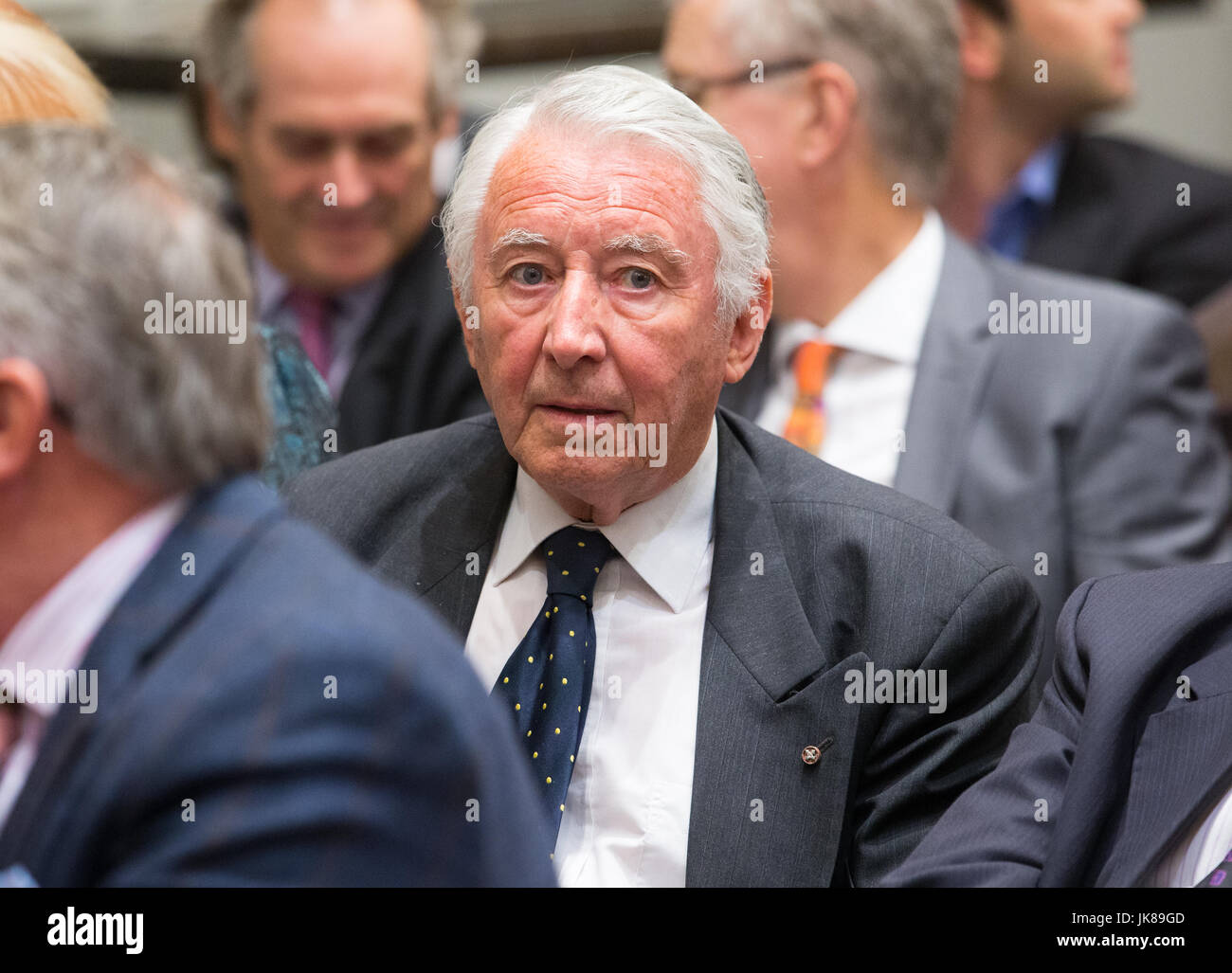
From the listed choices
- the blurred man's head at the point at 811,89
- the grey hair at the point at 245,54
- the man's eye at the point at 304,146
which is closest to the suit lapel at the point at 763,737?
the blurred man's head at the point at 811,89

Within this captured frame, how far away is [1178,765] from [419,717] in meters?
0.78

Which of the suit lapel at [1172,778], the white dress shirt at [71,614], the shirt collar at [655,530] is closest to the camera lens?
the white dress shirt at [71,614]

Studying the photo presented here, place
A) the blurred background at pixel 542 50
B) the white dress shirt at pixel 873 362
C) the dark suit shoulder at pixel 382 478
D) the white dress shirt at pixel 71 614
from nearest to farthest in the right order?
the white dress shirt at pixel 71 614 → the dark suit shoulder at pixel 382 478 → the white dress shirt at pixel 873 362 → the blurred background at pixel 542 50

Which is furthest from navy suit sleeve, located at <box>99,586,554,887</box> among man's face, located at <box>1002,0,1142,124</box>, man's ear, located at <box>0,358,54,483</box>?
man's face, located at <box>1002,0,1142,124</box>

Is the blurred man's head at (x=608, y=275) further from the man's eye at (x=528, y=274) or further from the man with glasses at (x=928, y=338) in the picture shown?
the man with glasses at (x=928, y=338)

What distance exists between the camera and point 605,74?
1.74 meters

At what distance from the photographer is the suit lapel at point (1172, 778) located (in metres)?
1.41

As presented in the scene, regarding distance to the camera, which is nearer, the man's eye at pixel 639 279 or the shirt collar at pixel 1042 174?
the man's eye at pixel 639 279

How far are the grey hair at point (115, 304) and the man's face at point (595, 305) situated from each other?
529 mm

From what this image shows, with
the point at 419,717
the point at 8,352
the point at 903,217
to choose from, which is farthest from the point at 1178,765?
the point at 903,217

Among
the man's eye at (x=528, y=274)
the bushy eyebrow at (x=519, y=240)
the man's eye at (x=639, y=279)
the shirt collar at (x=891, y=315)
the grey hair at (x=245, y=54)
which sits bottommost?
the man's eye at (x=639, y=279)

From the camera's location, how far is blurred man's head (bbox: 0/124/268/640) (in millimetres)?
1146

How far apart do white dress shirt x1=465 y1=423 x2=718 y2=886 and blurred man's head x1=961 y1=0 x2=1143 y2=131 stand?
1.86 meters

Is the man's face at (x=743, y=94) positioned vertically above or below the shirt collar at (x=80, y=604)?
above
